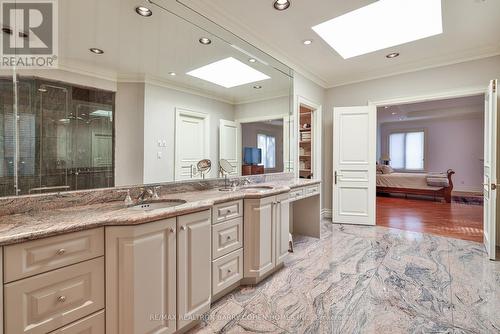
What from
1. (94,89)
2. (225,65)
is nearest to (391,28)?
(225,65)

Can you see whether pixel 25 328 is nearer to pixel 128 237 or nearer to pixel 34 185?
pixel 128 237

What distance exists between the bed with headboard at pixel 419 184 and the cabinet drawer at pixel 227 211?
6.73 meters

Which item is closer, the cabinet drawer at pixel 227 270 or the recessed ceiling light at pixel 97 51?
the recessed ceiling light at pixel 97 51

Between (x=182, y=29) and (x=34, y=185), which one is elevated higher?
(x=182, y=29)

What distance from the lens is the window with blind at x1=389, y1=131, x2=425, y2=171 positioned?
360 inches

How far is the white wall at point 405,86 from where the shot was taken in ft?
11.2

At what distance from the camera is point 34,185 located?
1491 millimetres

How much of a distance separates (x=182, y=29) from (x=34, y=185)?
183 centimetres

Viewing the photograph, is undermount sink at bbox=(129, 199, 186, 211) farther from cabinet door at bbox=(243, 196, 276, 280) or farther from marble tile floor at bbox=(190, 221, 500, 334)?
marble tile floor at bbox=(190, 221, 500, 334)

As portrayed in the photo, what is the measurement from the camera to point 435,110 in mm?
8023

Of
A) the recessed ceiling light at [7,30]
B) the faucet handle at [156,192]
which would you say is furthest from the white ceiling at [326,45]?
the faucet handle at [156,192]

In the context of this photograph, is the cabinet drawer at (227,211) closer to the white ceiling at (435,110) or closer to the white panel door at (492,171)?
the white panel door at (492,171)

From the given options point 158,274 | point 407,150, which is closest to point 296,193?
point 158,274

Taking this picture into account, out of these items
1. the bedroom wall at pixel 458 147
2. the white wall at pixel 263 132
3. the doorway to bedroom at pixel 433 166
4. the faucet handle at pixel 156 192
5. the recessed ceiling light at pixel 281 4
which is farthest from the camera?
the bedroom wall at pixel 458 147
